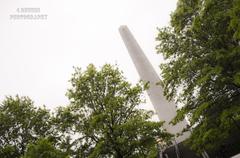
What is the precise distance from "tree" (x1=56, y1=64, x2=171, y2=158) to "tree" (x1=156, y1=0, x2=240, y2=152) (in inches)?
123

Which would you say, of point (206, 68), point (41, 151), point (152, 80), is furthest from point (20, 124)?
point (152, 80)

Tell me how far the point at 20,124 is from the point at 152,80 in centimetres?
4529

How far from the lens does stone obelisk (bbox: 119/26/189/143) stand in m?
58.4

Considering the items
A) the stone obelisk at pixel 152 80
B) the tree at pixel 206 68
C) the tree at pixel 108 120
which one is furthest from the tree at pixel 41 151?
the stone obelisk at pixel 152 80

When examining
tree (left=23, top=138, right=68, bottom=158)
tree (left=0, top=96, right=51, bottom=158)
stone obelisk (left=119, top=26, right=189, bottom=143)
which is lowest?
tree (left=23, top=138, right=68, bottom=158)

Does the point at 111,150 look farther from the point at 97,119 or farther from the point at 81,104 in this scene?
the point at 81,104

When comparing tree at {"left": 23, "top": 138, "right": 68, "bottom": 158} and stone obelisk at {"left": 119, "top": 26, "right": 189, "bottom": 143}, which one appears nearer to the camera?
tree at {"left": 23, "top": 138, "right": 68, "bottom": 158}

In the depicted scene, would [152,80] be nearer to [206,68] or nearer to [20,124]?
[20,124]

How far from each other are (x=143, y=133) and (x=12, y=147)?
28.2 feet

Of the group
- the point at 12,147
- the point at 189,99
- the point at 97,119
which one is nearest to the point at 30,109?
the point at 12,147

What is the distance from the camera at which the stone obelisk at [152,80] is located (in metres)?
58.4

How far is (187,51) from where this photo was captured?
14.4 m

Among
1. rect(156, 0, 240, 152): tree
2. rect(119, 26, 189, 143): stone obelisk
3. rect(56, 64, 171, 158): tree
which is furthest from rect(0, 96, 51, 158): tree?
rect(119, 26, 189, 143): stone obelisk

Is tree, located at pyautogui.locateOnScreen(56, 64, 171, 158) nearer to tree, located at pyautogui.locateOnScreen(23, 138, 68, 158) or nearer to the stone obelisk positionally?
tree, located at pyautogui.locateOnScreen(23, 138, 68, 158)
